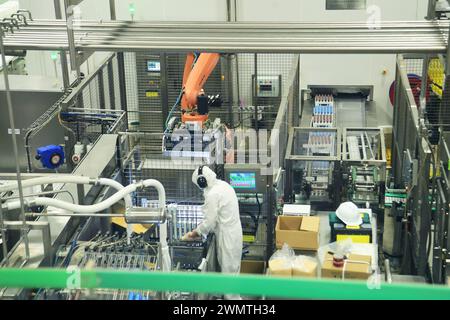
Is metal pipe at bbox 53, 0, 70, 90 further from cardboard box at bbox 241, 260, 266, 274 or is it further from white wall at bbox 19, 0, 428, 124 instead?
white wall at bbox 19, 0, 428, 124

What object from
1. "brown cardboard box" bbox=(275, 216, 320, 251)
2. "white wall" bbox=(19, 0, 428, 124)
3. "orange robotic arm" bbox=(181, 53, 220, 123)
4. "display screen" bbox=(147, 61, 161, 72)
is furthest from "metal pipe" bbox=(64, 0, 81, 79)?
"white wall" bbox=(19, 0, 428, 124)

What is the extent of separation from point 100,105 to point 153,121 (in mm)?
1285

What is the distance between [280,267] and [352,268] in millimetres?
475

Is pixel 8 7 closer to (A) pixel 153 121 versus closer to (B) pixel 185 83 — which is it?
(B) pixel 185 83

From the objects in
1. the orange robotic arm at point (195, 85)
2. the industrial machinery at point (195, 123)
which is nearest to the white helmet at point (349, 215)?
the industrial machinery at point (195, 123)

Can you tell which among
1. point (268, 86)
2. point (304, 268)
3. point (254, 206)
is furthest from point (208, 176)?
point (268, 86)

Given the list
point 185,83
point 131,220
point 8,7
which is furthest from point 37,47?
point 185,83

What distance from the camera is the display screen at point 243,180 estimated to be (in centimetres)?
526

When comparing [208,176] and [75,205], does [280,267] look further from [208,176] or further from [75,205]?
[75,205]

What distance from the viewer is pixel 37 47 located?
334 cm

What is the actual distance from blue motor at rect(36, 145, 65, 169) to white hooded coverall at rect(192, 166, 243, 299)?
1334 mm

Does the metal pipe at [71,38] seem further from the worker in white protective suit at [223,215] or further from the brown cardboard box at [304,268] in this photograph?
the brown cardboard box at [304,268]

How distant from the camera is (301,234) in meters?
4.94

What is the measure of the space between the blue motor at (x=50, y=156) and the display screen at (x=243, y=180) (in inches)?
59.8
